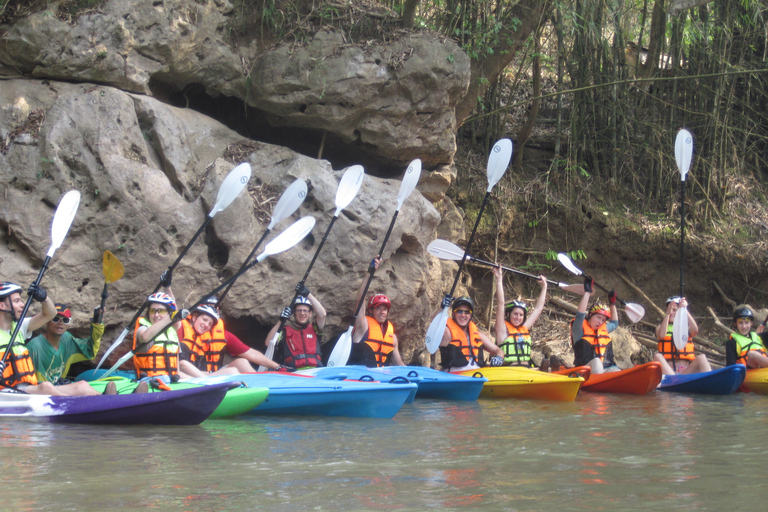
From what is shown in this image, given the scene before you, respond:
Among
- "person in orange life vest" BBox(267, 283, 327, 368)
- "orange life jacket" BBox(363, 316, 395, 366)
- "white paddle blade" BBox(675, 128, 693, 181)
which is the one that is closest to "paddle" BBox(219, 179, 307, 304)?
"person in orange life vest" BBox(267, 283, 327, 368)

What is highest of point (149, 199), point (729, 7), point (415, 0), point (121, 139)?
point (729, 7)

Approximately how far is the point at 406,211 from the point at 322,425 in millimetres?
2729

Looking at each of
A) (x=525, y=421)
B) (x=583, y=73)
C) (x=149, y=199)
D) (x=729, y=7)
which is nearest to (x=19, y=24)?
(x=149, y=199)

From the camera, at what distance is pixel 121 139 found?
538 centimetres

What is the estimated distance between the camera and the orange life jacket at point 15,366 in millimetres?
3998

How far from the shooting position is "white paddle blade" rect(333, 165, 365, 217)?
574cm

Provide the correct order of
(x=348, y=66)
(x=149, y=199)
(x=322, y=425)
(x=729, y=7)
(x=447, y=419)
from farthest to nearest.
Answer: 1. (x=729, y=7)
2. (x=348, y=66)
3. (x=149, y=199)
4. (x=447, y=419)
5. (x=322, y=425)

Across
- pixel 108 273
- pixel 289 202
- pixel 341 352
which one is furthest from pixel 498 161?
pixel 108 273

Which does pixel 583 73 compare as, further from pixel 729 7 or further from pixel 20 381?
pixel 20 381

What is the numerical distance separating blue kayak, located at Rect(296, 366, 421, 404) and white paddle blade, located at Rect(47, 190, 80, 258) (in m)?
1.80

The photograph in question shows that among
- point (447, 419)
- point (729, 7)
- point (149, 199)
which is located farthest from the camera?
point (729, 7)

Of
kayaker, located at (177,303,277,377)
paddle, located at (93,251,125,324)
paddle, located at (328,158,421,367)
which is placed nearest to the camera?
paddle, located at (93,251,125,324)

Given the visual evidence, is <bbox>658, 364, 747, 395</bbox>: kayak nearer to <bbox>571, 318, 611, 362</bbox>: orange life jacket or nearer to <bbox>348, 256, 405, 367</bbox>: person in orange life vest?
<bbox>571, 318, 611, 362</bbox>: orange life jacket

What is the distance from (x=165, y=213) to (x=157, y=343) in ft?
4.23
